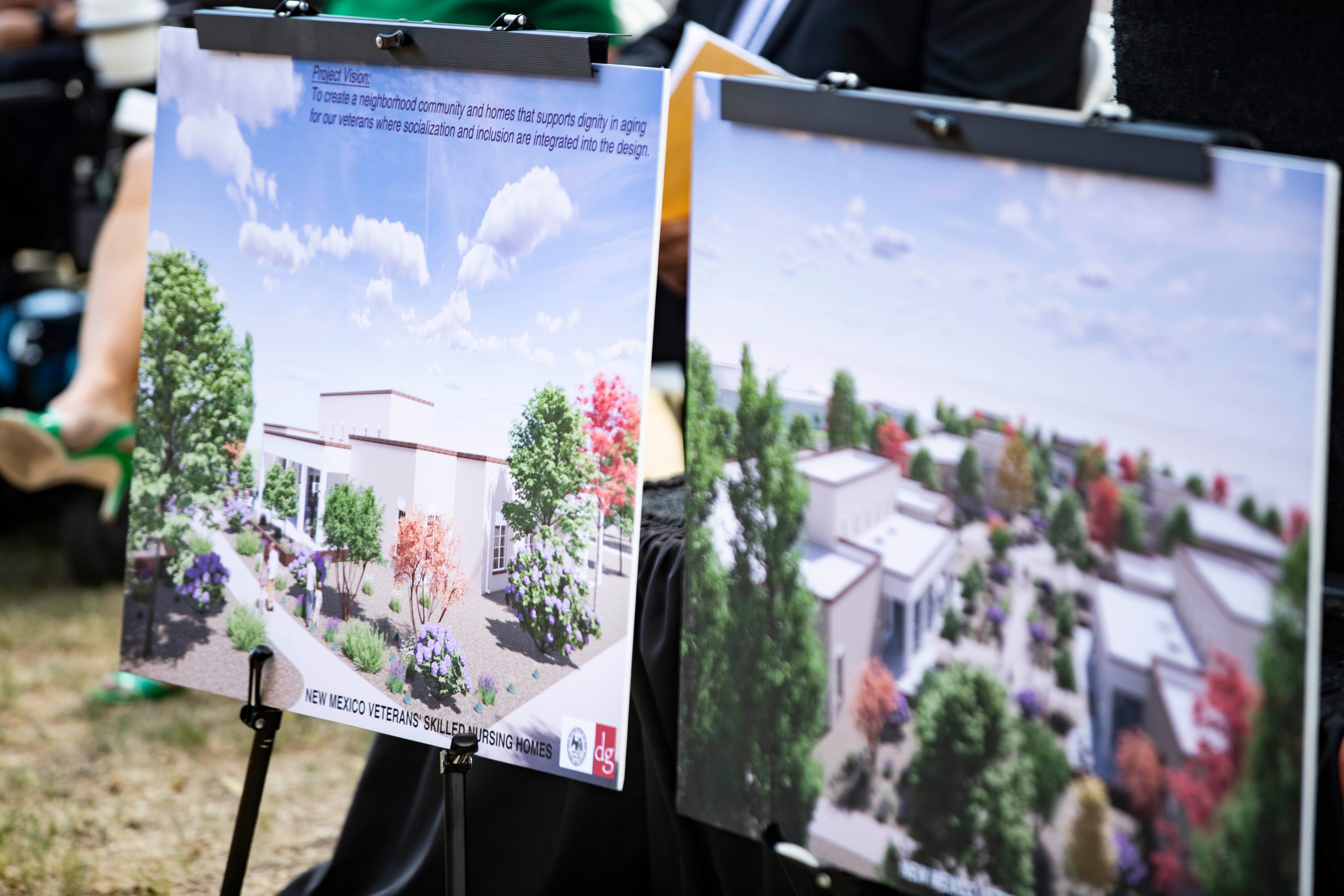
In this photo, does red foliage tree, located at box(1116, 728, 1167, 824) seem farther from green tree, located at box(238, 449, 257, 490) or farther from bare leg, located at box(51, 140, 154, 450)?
bare leg, located at box(51, 140, 154, 450)

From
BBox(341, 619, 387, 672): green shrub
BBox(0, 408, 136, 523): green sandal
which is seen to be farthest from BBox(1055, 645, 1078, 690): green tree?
BBox(0, 408, 136, 523): green sandal

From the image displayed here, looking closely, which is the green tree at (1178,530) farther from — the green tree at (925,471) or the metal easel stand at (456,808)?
the metal easel stand at (456,808)

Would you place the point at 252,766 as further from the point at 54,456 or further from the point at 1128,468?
the point at 54,456

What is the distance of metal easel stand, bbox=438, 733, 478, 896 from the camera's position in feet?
3.23

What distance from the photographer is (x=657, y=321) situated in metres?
1.51

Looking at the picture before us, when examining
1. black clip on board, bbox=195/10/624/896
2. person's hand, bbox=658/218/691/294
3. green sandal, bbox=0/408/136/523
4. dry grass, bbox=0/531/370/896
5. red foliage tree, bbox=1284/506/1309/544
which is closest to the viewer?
red foliage tree, bbox=1284/506/1309/544

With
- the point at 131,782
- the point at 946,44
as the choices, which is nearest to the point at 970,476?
the point at 946,44

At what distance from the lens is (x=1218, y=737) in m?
0.68

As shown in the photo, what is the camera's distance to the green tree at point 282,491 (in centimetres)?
107

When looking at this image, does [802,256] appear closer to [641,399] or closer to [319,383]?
[641,399]

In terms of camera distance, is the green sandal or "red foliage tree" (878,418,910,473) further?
the green sandal

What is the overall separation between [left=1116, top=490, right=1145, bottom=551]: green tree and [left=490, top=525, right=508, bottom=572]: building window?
496mm

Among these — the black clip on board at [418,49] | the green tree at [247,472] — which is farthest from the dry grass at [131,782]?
the green tree at [247,472]

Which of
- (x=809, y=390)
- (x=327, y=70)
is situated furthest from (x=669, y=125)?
(x=809, y=390)
